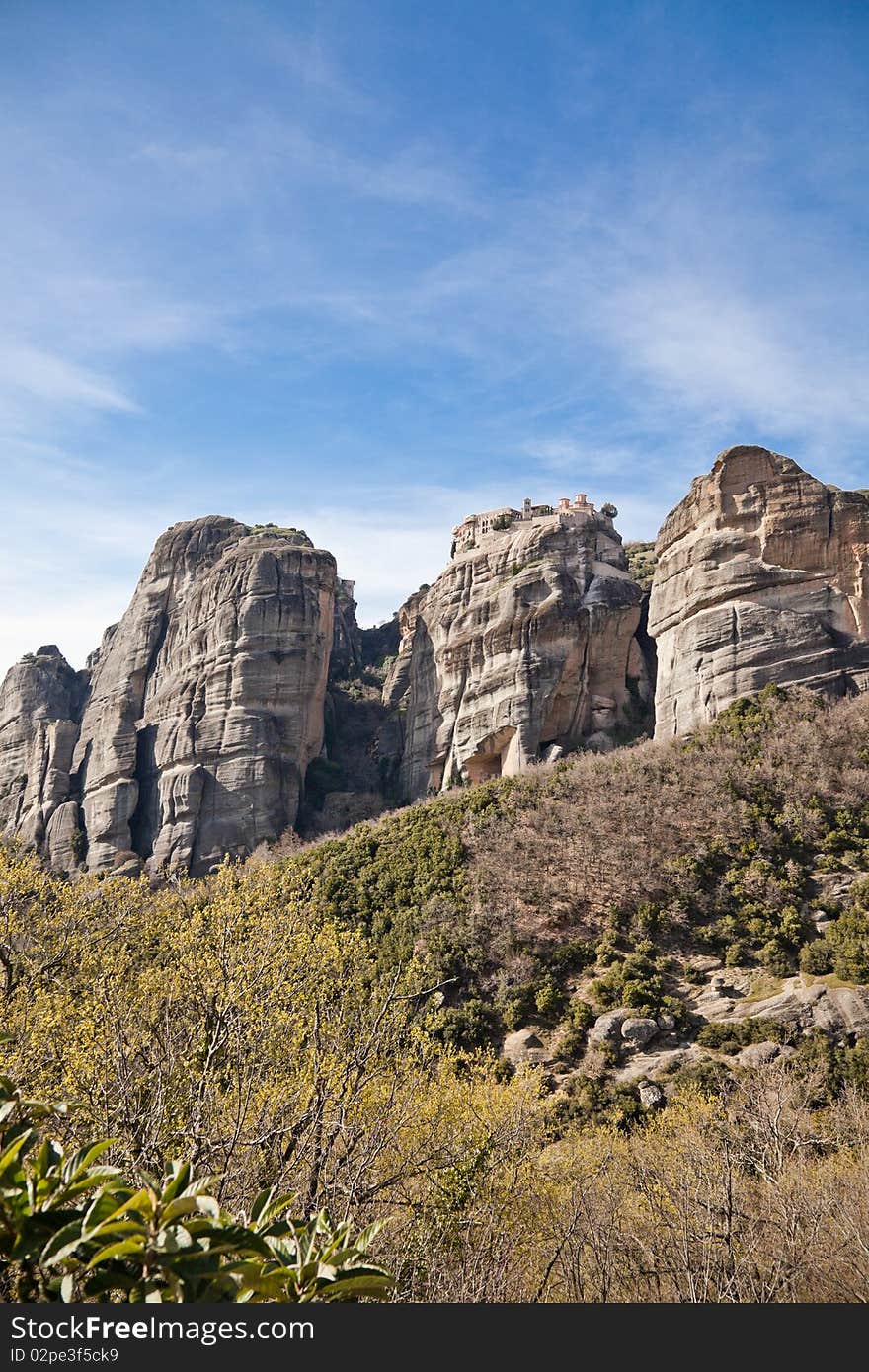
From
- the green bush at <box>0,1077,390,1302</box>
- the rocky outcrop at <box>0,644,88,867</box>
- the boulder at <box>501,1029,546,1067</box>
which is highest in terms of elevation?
the rocky outcrop at <box>0,644,88,867</box>

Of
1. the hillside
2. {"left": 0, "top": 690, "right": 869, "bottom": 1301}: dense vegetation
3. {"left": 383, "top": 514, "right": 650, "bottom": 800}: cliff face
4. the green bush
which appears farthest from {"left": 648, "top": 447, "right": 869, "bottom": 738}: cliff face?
the green bush

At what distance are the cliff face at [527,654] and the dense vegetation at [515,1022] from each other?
21.9ft

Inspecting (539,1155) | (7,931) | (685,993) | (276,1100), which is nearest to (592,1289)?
(539,1155)

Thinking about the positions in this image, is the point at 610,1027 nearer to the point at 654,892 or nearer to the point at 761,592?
the point at 654,892

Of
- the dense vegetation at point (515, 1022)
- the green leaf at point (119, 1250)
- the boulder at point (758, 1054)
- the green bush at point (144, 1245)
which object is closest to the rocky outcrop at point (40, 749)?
the dense vegetation at point (515, 1022)

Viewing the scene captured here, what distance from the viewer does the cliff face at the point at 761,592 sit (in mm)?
40281

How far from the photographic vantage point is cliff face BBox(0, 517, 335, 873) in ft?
174

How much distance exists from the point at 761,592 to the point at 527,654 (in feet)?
44.3

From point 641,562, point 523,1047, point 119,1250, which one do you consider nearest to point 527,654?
point 641,562

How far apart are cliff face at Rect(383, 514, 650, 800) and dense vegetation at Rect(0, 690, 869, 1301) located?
21.9ft

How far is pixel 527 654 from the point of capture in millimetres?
50469

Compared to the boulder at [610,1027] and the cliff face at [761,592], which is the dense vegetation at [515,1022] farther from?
the cliff face at [761,592]

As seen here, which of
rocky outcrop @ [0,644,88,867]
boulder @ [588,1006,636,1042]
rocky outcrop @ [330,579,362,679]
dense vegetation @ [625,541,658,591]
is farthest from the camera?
rocky outcrop @ [330,579,362,679]

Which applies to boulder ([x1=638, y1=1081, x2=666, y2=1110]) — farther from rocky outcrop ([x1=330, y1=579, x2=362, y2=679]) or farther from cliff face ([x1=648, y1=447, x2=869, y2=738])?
rocky outcrop ([x1=330, y1=579, x2=362, y2=679])
